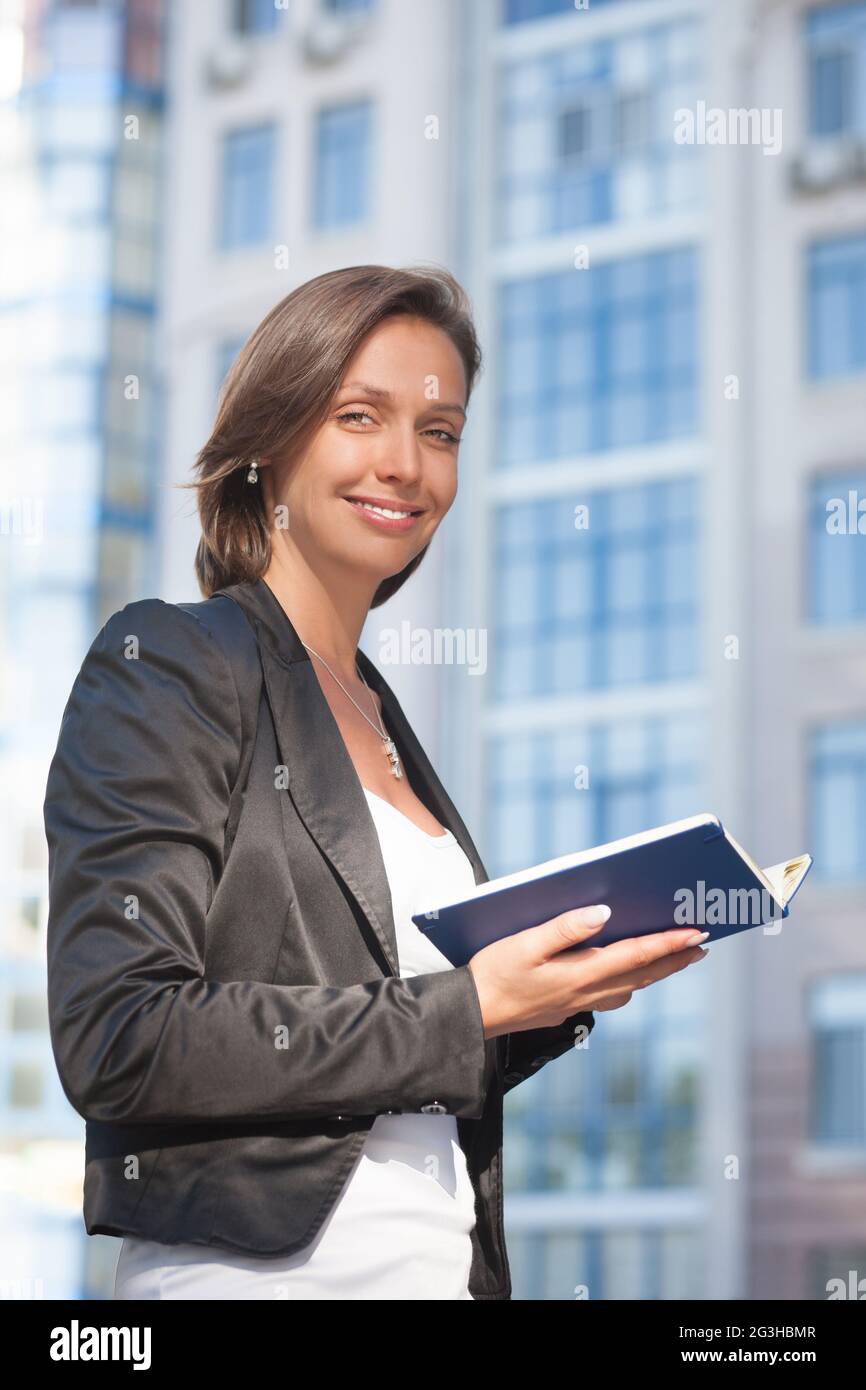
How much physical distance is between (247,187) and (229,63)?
1.09 metres

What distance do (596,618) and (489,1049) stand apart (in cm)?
1319

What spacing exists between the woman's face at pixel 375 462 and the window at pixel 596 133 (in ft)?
45.1

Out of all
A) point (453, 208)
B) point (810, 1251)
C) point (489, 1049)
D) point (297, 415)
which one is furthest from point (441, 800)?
point (453, 208)

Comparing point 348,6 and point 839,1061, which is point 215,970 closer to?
point 839,1061

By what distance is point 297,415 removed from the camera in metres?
1.86

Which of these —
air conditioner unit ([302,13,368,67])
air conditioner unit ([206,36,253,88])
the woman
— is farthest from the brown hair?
air conditioner unit ([206,36,253,88])

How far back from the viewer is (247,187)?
1570 centimetres

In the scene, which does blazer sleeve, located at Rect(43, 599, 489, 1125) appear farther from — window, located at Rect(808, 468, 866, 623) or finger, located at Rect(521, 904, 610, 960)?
window, located at Rect(808, 468, 866, 623)

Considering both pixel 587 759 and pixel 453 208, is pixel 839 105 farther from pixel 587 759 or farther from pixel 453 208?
pixel 587 759

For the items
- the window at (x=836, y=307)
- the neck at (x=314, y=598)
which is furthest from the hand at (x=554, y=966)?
the window at (x=836, y=307)

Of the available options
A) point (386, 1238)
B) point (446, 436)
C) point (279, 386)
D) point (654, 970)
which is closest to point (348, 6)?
point (446, 436)

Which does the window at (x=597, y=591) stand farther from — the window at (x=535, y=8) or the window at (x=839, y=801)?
the window at (x=535, y=8)

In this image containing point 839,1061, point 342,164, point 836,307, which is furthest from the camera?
point 342,164

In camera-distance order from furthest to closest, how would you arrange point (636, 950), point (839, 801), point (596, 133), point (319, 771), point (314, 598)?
point (596, 133) < point (839, 801) < point (314, 598) < point (319, 771) < point (636, 950)
